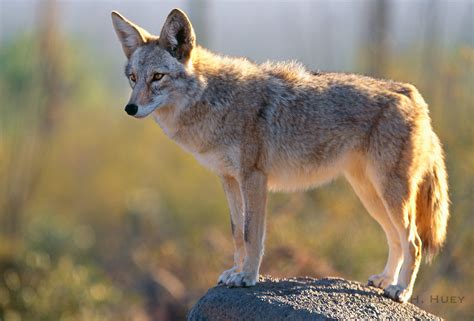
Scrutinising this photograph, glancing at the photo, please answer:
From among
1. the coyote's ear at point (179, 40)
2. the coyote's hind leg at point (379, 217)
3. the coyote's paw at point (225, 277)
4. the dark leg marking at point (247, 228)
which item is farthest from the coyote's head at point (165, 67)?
the coyote's hind leg at point (379, 217)

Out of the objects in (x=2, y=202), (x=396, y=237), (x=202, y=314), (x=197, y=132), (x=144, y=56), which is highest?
(x=144, y=56)

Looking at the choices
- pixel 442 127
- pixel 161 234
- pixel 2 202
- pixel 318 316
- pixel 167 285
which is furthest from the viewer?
pixel 2 202

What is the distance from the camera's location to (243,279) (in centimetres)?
847

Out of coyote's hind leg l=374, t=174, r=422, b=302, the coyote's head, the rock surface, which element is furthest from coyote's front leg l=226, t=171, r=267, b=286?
coyote's hind leg l=374, t=174, r=422, b=302

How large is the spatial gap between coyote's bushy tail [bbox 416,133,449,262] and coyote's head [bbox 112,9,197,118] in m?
2.53

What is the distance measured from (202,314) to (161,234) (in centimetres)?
1580

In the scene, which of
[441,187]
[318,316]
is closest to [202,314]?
[318,316]

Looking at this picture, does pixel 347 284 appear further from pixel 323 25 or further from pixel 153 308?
pixel 323 25

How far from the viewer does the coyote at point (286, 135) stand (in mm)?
8547

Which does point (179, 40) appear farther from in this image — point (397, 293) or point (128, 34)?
point (397, 293)

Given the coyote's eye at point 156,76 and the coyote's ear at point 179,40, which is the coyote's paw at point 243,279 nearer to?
the coyote's eye at point 156,76

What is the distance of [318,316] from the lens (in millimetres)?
7707

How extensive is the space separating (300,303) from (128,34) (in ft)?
10.4

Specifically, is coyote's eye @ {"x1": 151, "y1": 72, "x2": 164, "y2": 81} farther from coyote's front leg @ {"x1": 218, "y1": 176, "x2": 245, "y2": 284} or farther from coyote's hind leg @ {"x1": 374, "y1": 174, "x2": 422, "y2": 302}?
coyote's hind leg @ {"x1": 374, "y1": 174, "x2": 422, "y2": 302}
